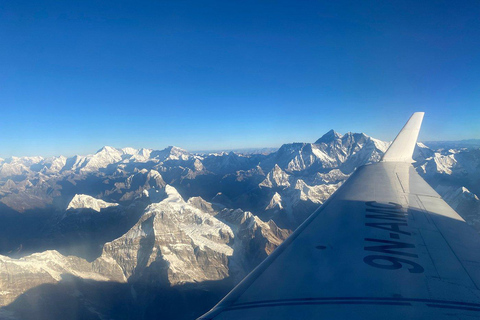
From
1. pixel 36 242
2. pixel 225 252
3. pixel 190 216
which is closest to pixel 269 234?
pixel 225 252

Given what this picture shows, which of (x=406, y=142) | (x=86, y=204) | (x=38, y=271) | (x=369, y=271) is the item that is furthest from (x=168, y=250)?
(x=369, y=271)

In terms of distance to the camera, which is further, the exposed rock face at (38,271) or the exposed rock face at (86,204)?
the exposed rock face at (86,204)

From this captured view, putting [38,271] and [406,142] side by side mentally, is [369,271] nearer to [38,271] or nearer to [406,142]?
[406,142]

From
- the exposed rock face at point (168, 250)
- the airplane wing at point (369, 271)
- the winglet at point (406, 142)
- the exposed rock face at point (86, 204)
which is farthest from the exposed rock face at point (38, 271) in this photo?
the winglet at point (406, 142)

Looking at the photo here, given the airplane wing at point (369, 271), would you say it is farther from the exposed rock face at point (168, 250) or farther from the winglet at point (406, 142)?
the exposed rock face at point (168, 250)

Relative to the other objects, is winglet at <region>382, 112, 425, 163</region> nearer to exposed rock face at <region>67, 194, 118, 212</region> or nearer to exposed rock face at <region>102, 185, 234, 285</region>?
exposed rock face at <region>102, 185, 234, 285</region>

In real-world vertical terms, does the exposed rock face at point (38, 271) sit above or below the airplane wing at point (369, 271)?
below
